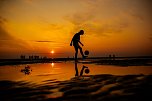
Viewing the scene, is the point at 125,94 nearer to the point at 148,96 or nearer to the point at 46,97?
the point at 148,96

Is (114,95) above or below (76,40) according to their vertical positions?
below

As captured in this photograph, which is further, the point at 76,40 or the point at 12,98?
the point at 76,40

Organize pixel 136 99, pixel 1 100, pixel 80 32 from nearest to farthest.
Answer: pixel 136 99, pixel 1 100, pixel 80 32

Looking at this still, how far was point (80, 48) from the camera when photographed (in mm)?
18562

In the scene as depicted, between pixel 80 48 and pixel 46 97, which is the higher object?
pixel 80 48

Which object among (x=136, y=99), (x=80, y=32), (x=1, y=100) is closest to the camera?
(x=136, y=99)

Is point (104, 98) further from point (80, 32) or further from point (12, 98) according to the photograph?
point (80, 32)

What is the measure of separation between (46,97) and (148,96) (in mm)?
2182

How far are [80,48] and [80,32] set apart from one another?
1.56 meters

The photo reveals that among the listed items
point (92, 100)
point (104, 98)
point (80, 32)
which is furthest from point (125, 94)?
point (80, 32)

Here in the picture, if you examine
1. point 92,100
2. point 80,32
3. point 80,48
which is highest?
point 80,32

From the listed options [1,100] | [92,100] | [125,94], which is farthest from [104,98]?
[1,100]

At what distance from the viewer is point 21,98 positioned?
14.9 feet

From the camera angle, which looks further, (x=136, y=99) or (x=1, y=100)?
(x=1, y=100)
